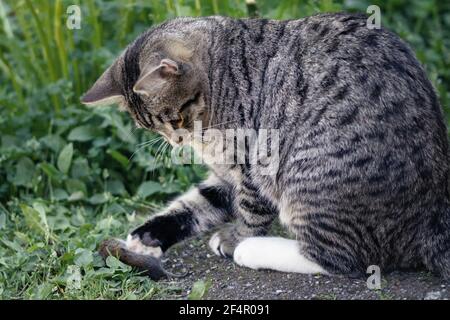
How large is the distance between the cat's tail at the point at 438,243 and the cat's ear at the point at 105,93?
1.63 meters

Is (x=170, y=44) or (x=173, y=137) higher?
(x=170, y=44)

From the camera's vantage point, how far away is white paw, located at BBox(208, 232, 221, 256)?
13.6 ft

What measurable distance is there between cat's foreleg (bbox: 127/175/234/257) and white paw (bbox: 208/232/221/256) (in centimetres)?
10

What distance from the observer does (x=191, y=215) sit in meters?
4.27

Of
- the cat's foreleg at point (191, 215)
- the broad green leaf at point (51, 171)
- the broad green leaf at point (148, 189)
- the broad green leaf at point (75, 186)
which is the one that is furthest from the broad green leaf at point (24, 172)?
the cat's foreleg at point (191, 215)

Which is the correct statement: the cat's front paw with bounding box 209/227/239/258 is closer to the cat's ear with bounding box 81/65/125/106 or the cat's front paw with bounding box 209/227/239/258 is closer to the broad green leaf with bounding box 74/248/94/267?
the broad green leaf with bounding box 74/248/94/267

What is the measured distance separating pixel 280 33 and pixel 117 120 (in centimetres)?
142

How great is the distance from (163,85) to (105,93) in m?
0.32

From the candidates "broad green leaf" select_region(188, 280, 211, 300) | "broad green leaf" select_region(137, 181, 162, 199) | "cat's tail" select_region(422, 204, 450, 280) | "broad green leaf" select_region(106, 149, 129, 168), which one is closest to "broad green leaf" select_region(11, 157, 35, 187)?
"broad green leaf" select_region(106, 149, 129, 168)

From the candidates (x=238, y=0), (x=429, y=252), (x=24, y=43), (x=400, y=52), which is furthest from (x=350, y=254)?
(x=24, y=43)

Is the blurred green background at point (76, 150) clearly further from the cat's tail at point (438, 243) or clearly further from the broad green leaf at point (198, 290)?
the cat's tail at point (438, 243)

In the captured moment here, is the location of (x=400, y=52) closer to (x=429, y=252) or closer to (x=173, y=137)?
(x=429, y=252)

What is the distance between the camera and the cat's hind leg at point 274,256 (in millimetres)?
3742

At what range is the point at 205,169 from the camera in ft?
16.1
